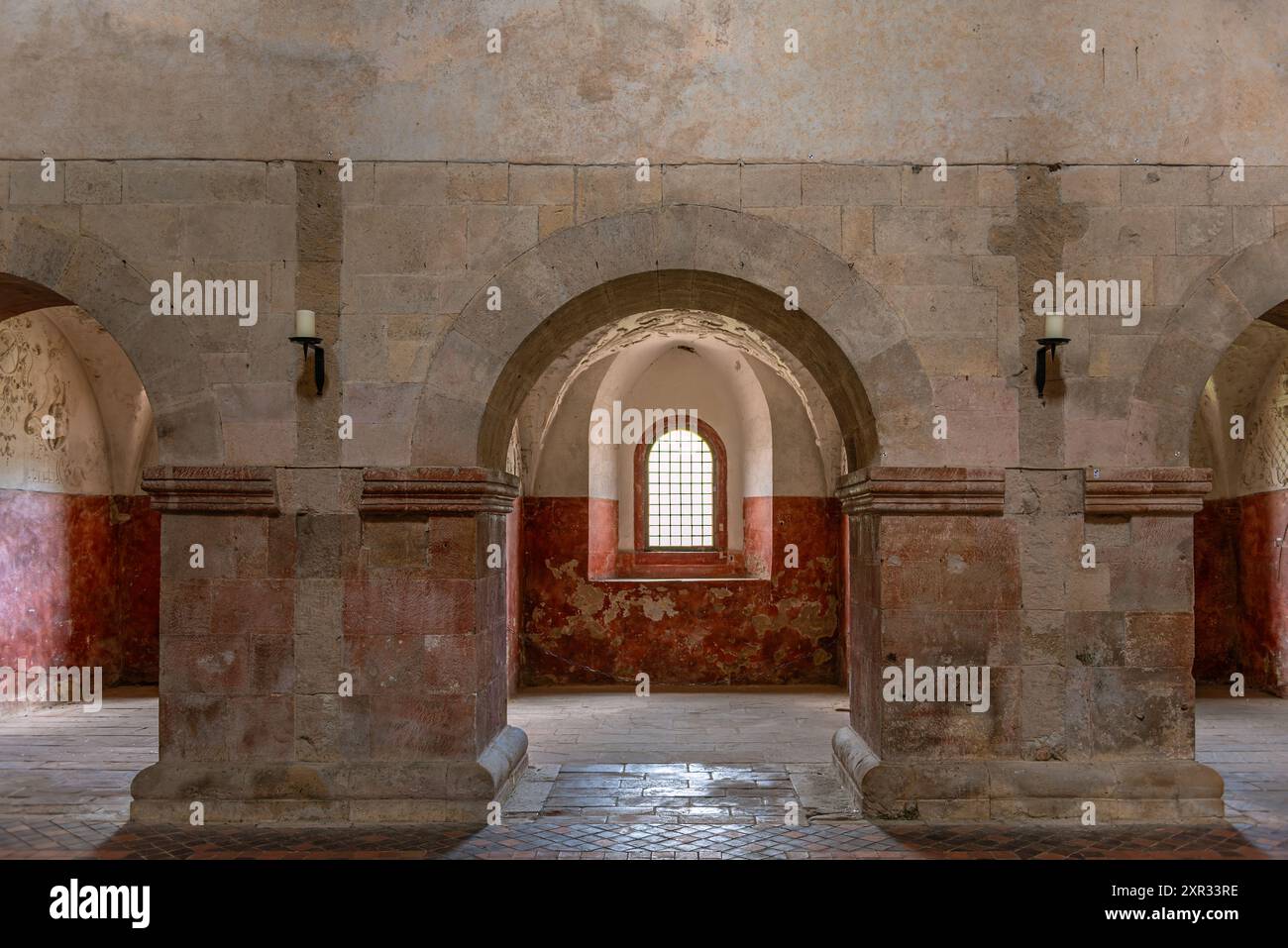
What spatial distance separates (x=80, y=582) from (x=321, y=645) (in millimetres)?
6401

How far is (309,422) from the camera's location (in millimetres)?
5820

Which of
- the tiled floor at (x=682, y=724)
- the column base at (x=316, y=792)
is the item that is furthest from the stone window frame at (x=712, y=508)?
the column base at (x=316, y=792)

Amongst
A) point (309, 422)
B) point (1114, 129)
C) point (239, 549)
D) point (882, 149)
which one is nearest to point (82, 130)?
point (309, 422)

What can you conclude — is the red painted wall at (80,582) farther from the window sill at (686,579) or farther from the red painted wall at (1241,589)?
the red painted wall at (1241,589)

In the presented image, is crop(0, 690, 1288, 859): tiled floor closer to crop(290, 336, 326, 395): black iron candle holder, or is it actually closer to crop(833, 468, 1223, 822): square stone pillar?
crop(833, 468, 1223, 822): square stone pillar

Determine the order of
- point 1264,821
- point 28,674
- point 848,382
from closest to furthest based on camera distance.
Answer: point 1264,821, point 848,382, point 28,674

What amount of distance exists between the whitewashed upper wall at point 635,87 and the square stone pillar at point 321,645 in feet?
6.34

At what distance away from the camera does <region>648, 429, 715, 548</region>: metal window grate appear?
1302 cm

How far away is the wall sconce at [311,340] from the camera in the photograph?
5.58 meters

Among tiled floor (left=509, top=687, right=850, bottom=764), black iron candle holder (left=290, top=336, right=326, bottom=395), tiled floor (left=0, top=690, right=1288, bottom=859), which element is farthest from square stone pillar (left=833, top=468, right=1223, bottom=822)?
black iron candle holder (left=290, top=336, right=326, bottom=395)

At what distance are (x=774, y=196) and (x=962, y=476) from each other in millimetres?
1838

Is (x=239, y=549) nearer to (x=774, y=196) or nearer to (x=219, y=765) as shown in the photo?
(x=219, y=765)

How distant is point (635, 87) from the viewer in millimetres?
5934

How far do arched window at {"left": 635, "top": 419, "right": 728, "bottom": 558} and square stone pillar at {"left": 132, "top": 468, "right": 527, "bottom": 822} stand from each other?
7.24 meters
